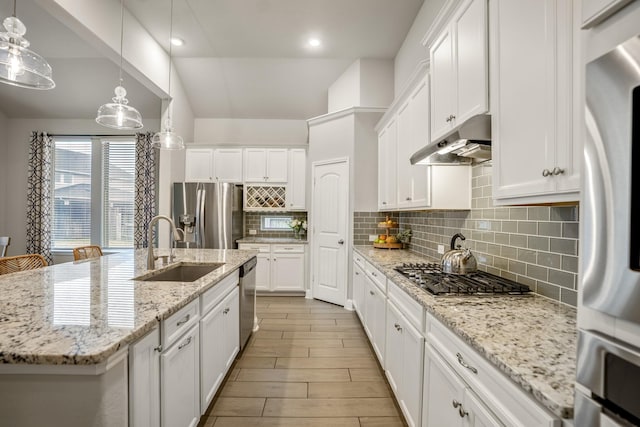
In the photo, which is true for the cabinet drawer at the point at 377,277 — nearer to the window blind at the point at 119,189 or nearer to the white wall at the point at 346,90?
the white wall at the point at 346,90

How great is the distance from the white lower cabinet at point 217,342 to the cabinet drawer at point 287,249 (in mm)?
2389

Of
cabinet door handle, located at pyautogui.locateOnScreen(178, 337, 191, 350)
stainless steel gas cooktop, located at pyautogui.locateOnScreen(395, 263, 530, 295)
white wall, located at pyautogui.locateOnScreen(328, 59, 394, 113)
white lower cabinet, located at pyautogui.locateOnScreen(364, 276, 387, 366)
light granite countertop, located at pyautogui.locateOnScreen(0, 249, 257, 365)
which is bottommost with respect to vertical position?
white lower cabinet, located at pyautogui.locateOnScreen(364, 276, 387, 366)

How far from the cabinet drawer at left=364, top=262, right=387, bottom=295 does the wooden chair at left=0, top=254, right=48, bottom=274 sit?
2.78 m

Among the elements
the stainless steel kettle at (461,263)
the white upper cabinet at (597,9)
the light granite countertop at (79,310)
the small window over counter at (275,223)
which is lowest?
the light granite countertop at (79,310)

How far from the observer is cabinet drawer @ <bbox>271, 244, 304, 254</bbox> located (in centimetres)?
495

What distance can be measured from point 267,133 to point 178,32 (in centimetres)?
209

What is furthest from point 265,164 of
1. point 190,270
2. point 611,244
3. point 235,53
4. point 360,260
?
point 611,244

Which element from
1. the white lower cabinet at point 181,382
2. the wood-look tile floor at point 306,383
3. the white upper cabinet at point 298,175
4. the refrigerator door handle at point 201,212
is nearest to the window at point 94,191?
the refrigerator door handle at point 201,212

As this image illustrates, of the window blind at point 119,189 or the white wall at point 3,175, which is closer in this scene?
the white wall at point 3,175

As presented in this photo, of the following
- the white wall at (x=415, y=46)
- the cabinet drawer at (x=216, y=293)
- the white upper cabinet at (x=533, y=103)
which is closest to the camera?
the white upper cabinet at (x=533, y=103)

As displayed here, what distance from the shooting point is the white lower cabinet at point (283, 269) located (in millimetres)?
4934

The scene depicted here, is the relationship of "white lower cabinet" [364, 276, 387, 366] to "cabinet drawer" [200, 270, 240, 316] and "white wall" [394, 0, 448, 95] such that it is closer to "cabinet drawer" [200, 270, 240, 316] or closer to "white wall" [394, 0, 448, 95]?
"cabinet drawer" [200, 270, 240, 316]

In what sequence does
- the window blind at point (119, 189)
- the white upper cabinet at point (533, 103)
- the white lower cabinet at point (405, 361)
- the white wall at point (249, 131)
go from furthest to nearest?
the white wall at point (249, 131), the window blind at point (119, 189), the white lower cabinet at point (405, 361), the white upper cabinet at point (533, 103)

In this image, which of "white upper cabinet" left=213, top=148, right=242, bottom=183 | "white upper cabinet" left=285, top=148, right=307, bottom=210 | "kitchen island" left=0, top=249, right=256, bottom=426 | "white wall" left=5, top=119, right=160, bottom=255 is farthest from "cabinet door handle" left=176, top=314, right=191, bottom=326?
"white wall" left=5, top=119, right=160, bottom=255
